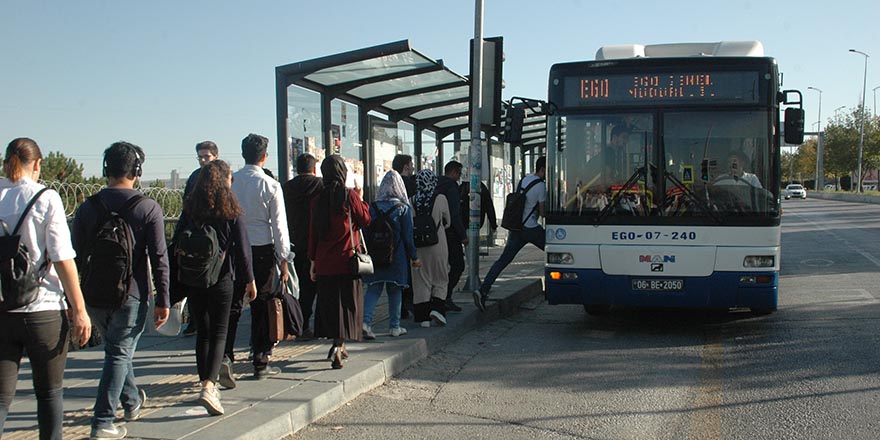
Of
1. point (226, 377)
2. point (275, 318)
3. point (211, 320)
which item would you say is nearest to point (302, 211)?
point (275, 318)

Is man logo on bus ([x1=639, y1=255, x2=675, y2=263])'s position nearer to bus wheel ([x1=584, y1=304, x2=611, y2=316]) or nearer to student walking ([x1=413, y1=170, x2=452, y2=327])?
bus wheel ([x1=584, y1=304, x2=611, y2=316])

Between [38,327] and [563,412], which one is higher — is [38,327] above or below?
above

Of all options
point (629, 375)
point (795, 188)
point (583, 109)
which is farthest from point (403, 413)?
point (795, 188)

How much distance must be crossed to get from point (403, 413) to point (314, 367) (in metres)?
1.09

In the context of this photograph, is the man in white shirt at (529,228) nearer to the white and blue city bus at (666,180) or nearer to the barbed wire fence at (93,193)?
the white and blue city bus at (666,180)

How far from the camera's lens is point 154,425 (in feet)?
15.8

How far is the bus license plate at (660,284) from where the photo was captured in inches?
326

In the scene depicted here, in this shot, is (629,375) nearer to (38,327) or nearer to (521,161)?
(38,327)

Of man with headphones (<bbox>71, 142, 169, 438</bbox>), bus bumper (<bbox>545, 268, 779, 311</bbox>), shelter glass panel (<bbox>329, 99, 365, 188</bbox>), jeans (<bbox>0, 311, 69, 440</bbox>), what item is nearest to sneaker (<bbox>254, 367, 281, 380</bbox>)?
man with headphones (<bbox>71, 142, 169, 438</bbox>)

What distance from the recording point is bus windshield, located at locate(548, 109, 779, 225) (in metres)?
8.17

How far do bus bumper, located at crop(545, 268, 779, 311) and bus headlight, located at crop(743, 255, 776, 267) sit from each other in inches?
3.6

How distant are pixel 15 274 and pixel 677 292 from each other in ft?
20.8

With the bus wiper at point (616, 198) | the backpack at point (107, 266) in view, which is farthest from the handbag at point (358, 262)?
the bus wiper at point (616, 198)

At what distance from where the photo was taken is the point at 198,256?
4.91m
